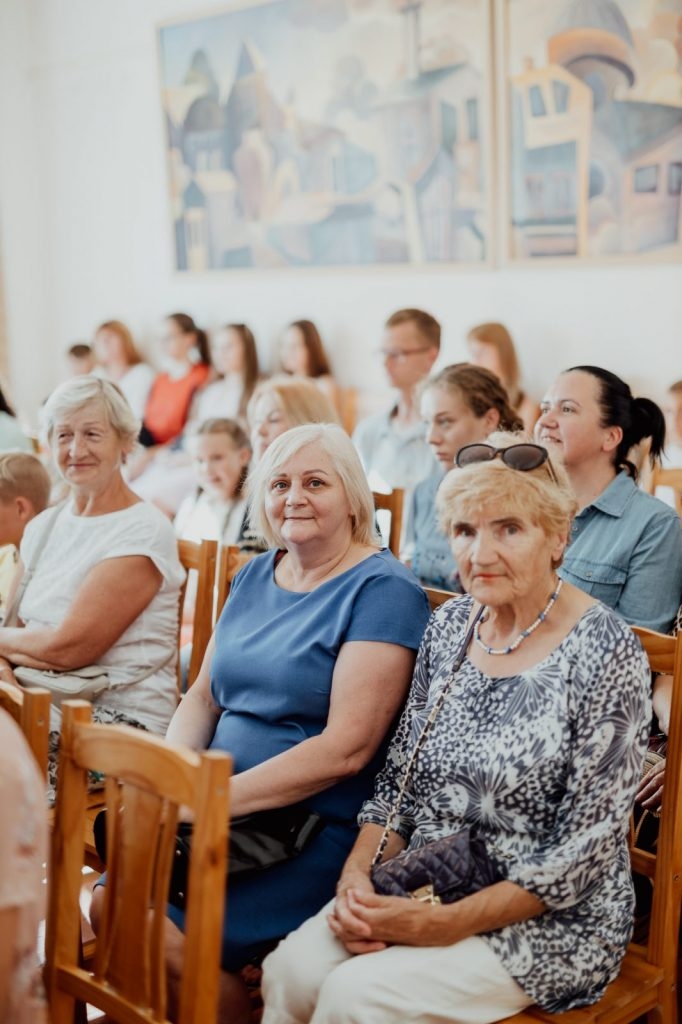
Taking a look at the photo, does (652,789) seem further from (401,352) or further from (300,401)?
(401,352)

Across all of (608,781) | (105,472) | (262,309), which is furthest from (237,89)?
(608,781)

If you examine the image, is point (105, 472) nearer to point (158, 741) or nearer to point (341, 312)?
point (158, 741)

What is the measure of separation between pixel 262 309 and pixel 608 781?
525 centimetres

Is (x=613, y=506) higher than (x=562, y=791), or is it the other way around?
(x=613, y=506)

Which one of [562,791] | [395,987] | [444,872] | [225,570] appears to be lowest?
[395,987]

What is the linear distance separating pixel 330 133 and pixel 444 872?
16.4 feet

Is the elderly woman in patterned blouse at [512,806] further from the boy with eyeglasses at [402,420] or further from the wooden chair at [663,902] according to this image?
the boy with eyeglasses at [402,420]

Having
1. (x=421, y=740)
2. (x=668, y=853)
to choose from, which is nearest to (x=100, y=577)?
(x=421, y=740)

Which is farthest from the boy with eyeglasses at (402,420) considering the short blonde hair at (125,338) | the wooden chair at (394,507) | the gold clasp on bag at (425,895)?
the short blonde hair at (125,338)

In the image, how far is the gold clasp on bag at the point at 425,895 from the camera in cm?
183

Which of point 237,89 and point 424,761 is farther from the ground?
point 237,89

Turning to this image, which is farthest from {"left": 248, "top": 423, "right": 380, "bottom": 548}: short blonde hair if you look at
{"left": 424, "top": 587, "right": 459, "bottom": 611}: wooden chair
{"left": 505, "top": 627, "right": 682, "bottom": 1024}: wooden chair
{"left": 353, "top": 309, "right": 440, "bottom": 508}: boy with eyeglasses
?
{"left": 353, "top": 309, "right": 440, "bottom": 508}: boy with eyeglasses

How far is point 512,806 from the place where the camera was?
6.09 feet

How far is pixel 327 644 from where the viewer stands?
84.7 inches
